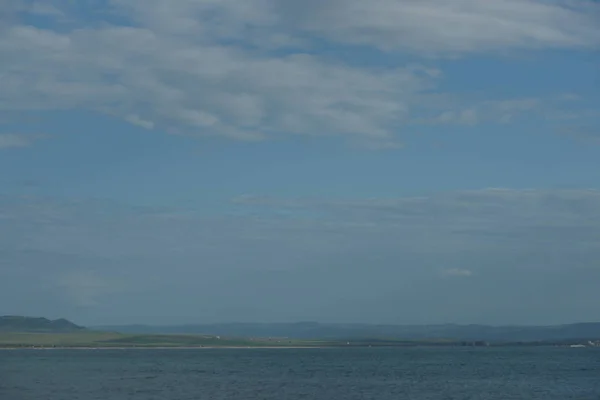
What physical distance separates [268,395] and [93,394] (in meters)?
12.7

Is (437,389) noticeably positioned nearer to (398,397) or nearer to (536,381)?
(398,397)

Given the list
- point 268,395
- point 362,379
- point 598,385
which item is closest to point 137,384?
point 268,395

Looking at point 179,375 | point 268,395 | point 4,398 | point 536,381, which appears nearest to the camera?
point 4,398

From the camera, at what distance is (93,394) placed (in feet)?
227

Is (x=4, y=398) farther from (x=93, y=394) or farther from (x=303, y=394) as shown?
(x=303, y=394)

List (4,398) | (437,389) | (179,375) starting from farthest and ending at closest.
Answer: (179,375) < (437,389) < (4,398)

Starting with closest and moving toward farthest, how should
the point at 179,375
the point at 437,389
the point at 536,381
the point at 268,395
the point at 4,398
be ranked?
the point at 4,398 < the point at 268,395 < the point at 437,389 < the point at 536,381 < the point at 179,375

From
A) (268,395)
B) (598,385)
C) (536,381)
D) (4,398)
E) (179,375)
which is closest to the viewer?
(4,398)

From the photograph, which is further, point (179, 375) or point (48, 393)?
point (179, 375)

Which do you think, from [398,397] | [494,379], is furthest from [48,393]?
[494,379]

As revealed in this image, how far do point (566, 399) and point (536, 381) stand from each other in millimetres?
22228

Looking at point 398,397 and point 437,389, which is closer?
point 398,397

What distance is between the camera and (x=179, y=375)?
99.1 metres

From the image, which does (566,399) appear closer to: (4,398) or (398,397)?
(398,397)
